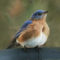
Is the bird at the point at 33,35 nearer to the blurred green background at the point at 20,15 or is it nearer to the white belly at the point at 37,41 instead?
the white belly at the point at 37,41

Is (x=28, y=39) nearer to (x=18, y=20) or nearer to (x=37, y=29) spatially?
(x=37, y=29)

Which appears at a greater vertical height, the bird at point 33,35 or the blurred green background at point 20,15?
the blurred green background at point 20,15

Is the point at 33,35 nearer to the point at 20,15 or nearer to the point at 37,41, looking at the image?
the point at 37,41

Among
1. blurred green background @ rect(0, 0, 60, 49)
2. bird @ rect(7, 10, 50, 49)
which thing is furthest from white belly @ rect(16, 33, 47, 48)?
blurred green background @ rect(0, 0, 60, 49)

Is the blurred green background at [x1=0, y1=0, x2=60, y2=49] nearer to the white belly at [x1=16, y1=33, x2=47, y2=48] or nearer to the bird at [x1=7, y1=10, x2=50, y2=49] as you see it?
the bird at [x1=7, y1=10, x2=50, y2=49]

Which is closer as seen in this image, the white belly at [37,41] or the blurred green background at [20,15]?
the white belly at [37,41]

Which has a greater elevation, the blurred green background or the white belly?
the blurred green background

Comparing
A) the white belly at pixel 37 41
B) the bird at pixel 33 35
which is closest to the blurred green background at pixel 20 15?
the bird at pixel 33 35

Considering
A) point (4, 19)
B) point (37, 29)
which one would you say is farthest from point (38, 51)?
point (4, 19)
